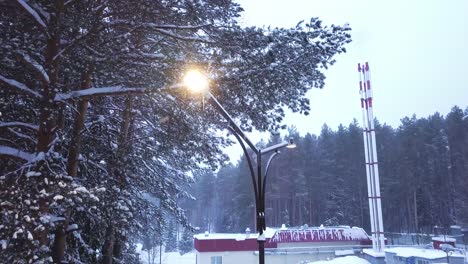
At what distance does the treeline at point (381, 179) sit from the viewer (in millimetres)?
53438

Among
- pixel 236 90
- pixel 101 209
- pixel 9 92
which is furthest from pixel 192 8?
pixel 101 209

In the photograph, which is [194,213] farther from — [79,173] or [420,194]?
[79,173]

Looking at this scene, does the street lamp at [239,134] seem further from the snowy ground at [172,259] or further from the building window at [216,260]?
the snowy ground at [172,259]

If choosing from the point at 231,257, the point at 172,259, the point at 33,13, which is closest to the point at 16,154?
the point at 33,13

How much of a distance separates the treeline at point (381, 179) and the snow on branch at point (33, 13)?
166 feet

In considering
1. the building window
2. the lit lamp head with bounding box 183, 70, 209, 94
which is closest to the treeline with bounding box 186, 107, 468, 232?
the building window

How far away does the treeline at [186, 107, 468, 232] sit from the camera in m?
53.4

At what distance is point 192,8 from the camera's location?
701 cm

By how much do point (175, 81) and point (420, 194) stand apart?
53355 millimetres

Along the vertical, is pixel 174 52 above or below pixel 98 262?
above

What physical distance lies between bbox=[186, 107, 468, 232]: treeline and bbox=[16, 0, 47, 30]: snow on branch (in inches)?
1989

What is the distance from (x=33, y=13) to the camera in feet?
20.1

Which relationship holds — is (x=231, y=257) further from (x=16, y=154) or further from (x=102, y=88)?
(x=16, y=154)

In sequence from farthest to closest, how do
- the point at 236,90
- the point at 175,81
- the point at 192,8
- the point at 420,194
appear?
the point at 420,194 → the point at 236,90 → the point at 175,81 → the point at 192,8
